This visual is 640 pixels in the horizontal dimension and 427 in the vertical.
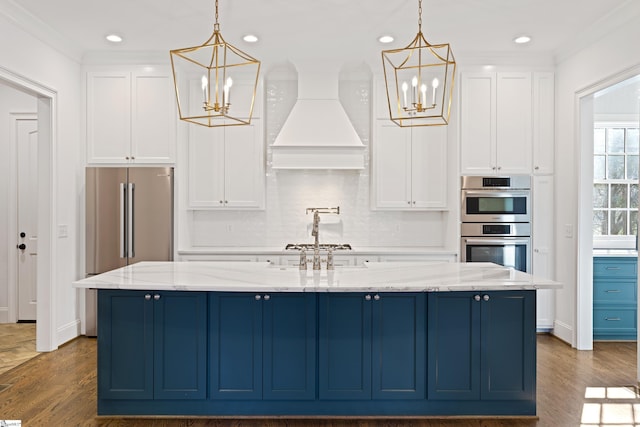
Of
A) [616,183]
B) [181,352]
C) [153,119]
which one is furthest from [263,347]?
[616,183]

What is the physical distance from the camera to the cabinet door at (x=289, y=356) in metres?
3.04

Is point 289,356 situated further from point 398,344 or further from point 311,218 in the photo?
point 311,218

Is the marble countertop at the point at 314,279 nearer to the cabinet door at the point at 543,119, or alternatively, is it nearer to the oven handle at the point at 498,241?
the oven handle at the point at 498,241

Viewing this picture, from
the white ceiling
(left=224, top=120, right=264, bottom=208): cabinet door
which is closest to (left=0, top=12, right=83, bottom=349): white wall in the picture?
the white ceiling

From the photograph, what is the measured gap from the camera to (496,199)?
5.06 meters

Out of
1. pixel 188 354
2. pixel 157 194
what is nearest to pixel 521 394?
pixel 188 354

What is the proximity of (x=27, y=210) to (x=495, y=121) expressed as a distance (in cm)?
553

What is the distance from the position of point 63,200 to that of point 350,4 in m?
3.36

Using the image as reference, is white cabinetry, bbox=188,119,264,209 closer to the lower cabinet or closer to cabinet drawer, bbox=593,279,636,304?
the lower cabinet

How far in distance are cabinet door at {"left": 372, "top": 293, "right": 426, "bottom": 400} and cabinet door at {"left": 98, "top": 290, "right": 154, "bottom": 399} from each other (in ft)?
4.70

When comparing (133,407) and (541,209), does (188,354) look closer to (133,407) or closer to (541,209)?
(133,407)

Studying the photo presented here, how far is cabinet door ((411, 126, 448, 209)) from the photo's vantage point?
543 cm

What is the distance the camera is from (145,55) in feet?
16.8

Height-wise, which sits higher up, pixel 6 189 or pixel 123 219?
pixel 6 189
